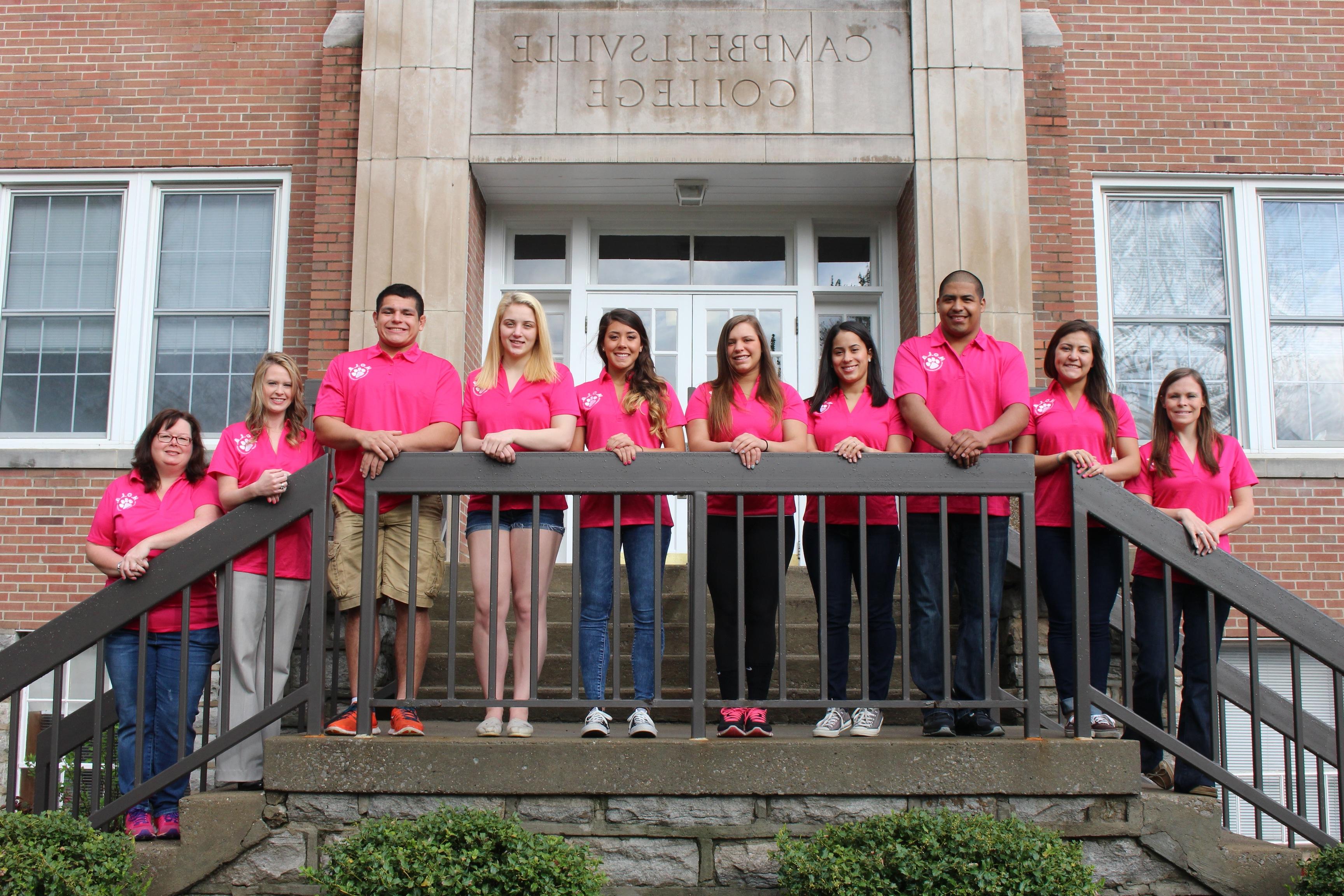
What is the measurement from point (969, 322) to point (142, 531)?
Result: 341cm

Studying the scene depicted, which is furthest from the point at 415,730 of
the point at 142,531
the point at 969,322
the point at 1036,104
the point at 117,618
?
the point at 1036,104

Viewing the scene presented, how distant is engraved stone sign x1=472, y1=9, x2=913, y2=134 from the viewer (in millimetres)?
7160

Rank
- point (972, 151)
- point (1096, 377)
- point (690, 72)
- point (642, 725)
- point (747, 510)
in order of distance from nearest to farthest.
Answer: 1. point (642, 725)
2. point (747, 510)
3. point (1096, 377)
4. point (972, 151)
5. point (690, 72)

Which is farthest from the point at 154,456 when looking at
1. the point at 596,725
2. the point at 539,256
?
the point at 539,256

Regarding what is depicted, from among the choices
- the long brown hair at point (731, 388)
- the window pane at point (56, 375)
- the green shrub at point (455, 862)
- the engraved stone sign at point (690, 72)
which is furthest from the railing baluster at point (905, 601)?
the window pane at point (56, 375)

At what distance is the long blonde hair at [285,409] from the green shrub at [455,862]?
1683 millimetres

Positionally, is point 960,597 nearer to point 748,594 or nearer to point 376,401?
point 748,594

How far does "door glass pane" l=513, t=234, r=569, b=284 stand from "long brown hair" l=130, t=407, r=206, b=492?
371cm

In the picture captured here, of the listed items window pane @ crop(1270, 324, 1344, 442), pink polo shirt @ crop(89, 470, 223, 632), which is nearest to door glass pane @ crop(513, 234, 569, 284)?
pink polo shirt @ crop(89, 470, 223, 632)

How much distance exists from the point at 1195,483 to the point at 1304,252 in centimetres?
417

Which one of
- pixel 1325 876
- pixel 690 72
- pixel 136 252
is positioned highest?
pixel 690 72

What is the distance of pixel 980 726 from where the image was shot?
408cm

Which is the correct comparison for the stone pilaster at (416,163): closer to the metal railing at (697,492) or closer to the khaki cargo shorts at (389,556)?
the khaki cargo shorts at (389,556)

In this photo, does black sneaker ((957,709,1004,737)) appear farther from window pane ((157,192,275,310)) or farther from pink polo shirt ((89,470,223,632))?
window pane ((157,192,275,310))
